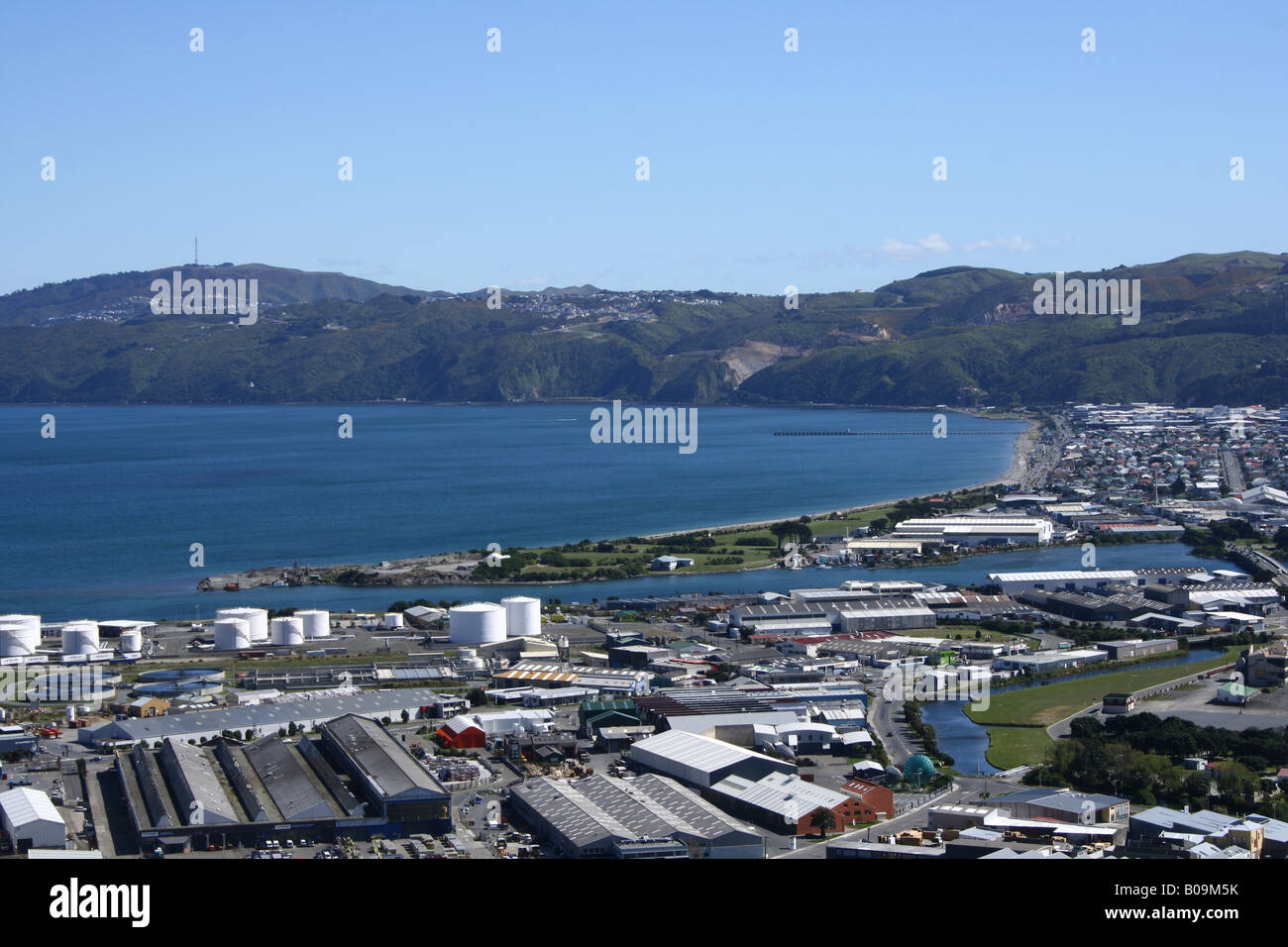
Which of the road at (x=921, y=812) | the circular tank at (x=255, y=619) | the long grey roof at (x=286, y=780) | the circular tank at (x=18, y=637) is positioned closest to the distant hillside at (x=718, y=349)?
the circular tank at (x=255, y=619)

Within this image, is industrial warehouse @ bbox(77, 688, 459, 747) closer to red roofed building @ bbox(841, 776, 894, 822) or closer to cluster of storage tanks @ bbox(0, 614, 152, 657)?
cluster of storage tanks @ bbox(0, 614, 152, 657)

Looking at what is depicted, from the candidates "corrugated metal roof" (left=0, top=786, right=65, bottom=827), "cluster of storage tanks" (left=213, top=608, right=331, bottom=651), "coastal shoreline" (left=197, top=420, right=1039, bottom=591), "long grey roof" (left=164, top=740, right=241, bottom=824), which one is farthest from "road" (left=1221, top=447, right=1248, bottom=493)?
"corrugated metal roof" (left=0, top=786, right=65, bottom=827)

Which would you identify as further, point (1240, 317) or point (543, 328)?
point (543, 328)

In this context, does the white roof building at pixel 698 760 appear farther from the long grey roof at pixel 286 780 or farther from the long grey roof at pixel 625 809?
the long grey roof at pixel 286 780

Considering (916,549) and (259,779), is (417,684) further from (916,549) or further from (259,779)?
(916,549)
